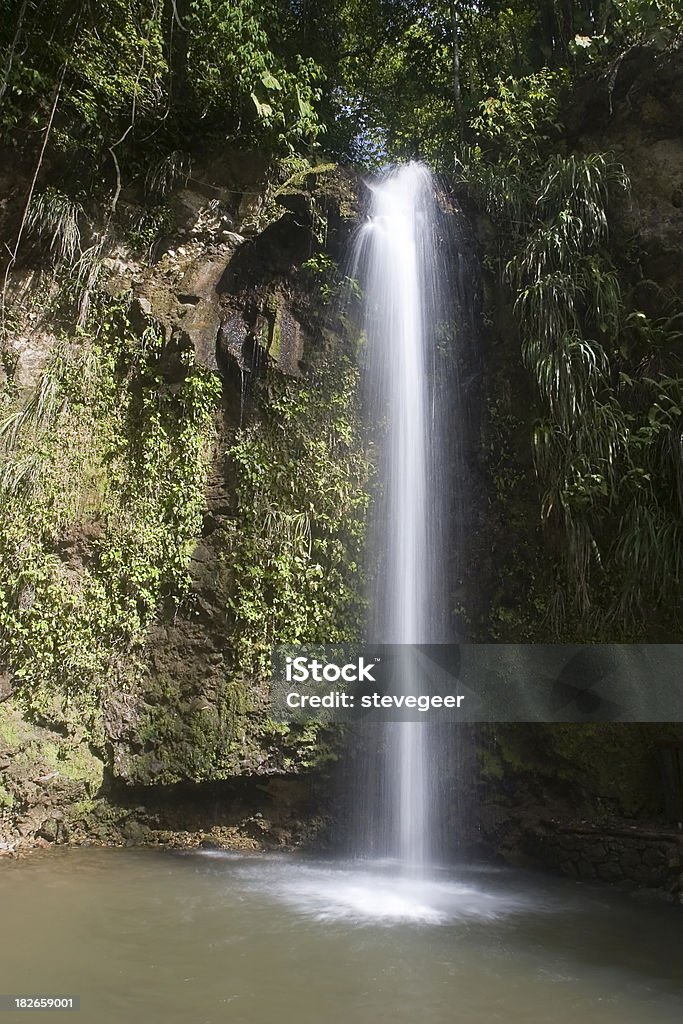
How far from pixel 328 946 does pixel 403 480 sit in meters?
4.32

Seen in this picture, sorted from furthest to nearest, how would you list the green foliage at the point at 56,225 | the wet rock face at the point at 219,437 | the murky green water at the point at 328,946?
the green foliage at the point at 56,225, the wet rock face at the point at 219,437, the murky green water at the point at 328,946

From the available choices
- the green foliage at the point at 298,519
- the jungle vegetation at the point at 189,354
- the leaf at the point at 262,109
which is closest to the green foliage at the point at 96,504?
the jungle vegetation at the point at 189,354

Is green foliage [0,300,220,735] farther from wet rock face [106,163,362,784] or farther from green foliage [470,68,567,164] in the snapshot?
green foliage [470,68,567,164]

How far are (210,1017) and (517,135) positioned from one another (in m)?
8.93

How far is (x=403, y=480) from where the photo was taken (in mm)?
7477

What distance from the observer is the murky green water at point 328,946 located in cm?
340

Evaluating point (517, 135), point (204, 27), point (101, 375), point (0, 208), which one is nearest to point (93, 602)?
point (101, 375)

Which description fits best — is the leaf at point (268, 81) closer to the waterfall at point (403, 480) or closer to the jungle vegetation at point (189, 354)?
the jungle vegetation at point (189, 354)

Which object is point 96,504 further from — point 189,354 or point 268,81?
point 268,81

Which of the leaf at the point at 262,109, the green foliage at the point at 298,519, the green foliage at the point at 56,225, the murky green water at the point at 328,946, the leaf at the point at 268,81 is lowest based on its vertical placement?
the murky green water at the point at 328,946

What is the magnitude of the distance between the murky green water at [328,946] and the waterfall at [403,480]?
799 millimetres

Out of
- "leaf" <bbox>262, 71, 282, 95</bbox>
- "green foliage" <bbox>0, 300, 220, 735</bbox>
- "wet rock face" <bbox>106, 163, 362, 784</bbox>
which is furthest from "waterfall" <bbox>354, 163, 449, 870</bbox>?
"green foliage" <bbox>0, 300, 220, 735</bbox>

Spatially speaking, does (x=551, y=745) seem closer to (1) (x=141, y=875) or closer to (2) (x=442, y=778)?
(2) (x=442, y=778)

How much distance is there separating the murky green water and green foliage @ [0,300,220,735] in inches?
72.9
